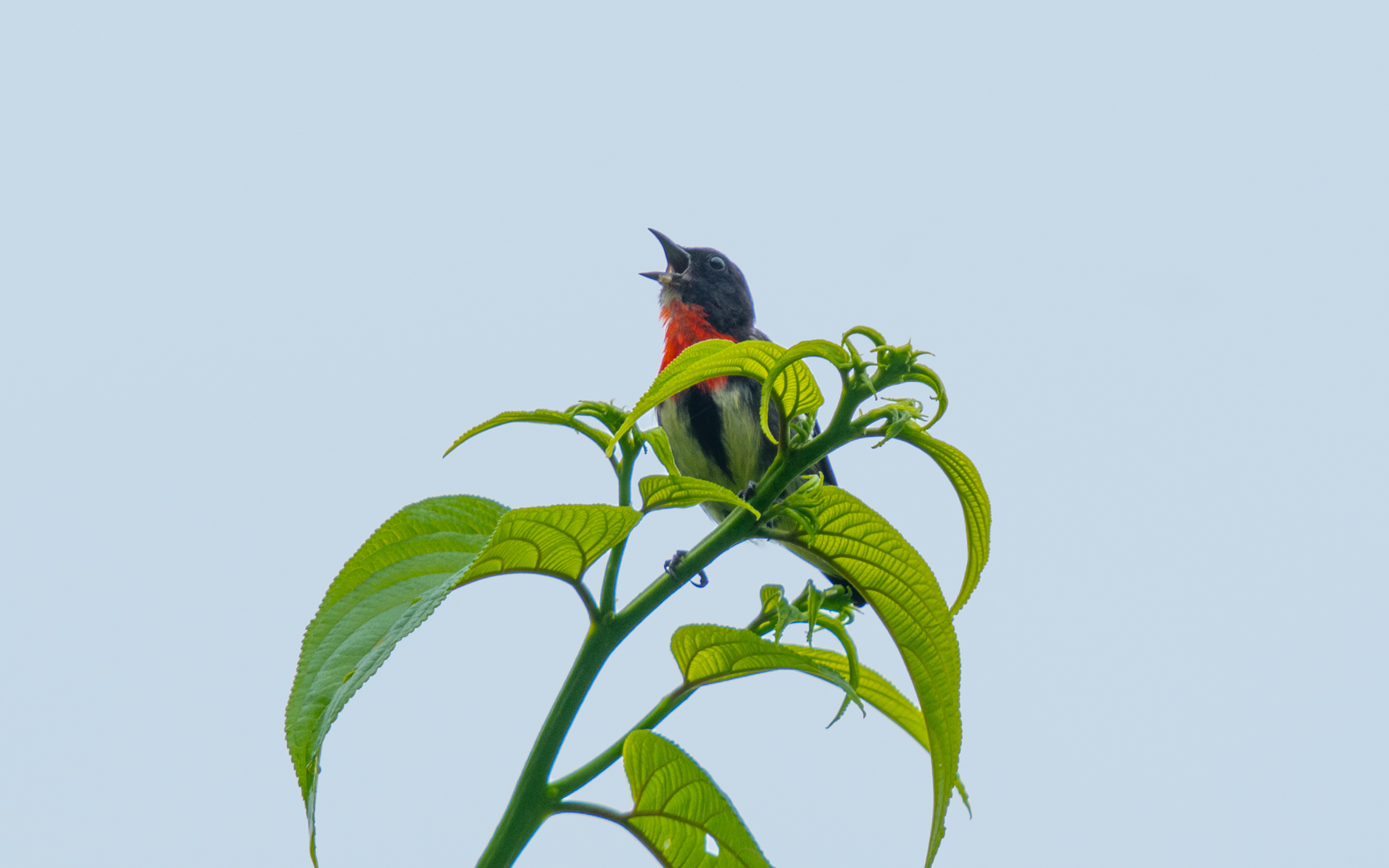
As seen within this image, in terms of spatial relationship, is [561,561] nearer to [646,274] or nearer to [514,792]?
[514,792]

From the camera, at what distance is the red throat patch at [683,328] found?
310cm

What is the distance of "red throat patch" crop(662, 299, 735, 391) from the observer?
3096 mm

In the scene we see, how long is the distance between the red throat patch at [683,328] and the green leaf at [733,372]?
191 centimetres

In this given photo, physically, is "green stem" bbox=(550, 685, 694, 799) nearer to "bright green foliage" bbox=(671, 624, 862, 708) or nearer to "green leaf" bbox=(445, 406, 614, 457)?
"bright green foliage" bbox=(671, 624, 862, 708)

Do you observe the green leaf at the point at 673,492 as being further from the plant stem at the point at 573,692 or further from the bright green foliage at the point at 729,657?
the bright green foliage at the point at 729,657

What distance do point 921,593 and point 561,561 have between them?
0.39 meters

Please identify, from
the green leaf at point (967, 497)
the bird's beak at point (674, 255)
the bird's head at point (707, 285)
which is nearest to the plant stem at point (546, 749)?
the green leaf at point (967, 497)

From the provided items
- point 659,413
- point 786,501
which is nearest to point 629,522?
point 786,501

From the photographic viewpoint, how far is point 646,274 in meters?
3.27

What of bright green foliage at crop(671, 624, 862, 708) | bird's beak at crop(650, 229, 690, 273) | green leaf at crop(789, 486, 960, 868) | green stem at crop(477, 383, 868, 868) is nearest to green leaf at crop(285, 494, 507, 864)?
green stem at crop(477, 383, 868, 868)

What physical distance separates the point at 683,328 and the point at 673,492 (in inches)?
84.4

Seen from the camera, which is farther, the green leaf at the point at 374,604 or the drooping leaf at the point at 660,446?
the drooping leaf at the point at 660,446

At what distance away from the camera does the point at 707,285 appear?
3266 millimetres

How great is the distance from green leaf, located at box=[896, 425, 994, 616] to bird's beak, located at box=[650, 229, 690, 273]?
2.18 metres
